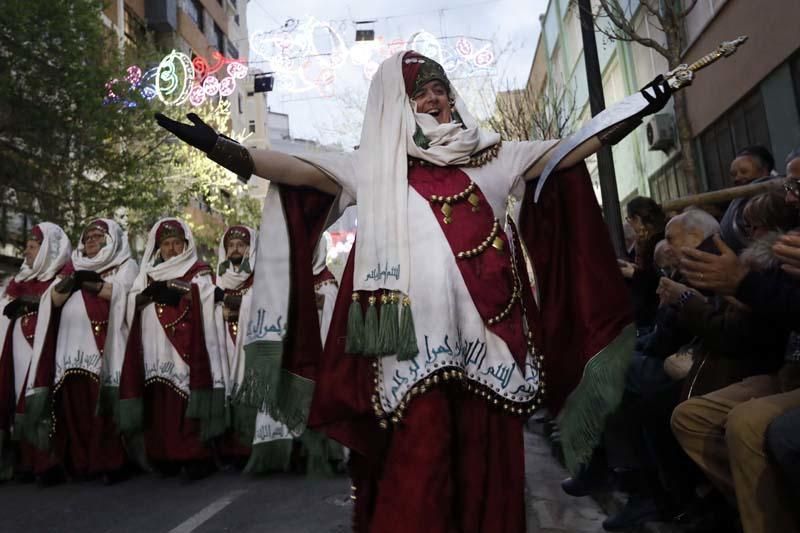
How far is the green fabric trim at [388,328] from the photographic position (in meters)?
2.71

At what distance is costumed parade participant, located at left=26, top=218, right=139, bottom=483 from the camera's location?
Result: 622cm

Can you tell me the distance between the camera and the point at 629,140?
55.7 ft

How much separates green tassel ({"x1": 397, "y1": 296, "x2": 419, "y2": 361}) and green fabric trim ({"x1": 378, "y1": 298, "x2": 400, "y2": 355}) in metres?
0.02

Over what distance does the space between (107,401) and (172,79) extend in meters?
12.5

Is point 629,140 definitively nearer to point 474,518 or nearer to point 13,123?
point 13,123

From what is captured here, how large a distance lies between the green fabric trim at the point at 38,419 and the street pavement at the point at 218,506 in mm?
378

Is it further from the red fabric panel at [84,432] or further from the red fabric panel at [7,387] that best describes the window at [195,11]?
the red fabric panel at [84,432]

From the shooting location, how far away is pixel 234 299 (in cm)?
671

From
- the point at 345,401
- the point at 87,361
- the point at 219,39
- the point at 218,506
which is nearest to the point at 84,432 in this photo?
the point at 87,361

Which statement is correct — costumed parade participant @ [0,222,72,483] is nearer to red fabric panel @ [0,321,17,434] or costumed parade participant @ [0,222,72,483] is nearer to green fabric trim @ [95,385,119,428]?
red fabric panel @ [0,321,17,434]

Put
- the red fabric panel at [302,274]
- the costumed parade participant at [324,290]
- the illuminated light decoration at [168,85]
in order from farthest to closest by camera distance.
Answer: the illuminated light decoration at [168,85]
the costumed parade participant at [324,290]
the red fabric panel at [302,274]

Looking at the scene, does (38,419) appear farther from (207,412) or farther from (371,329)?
(371,329)

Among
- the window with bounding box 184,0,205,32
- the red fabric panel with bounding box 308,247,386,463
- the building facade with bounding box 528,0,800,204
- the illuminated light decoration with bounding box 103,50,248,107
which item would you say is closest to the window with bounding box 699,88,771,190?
the building facade with bounding box 528,0,800,204

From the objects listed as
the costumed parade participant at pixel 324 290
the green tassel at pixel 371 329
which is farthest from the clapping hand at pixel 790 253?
the costumed parade participant at pixel 324 290
